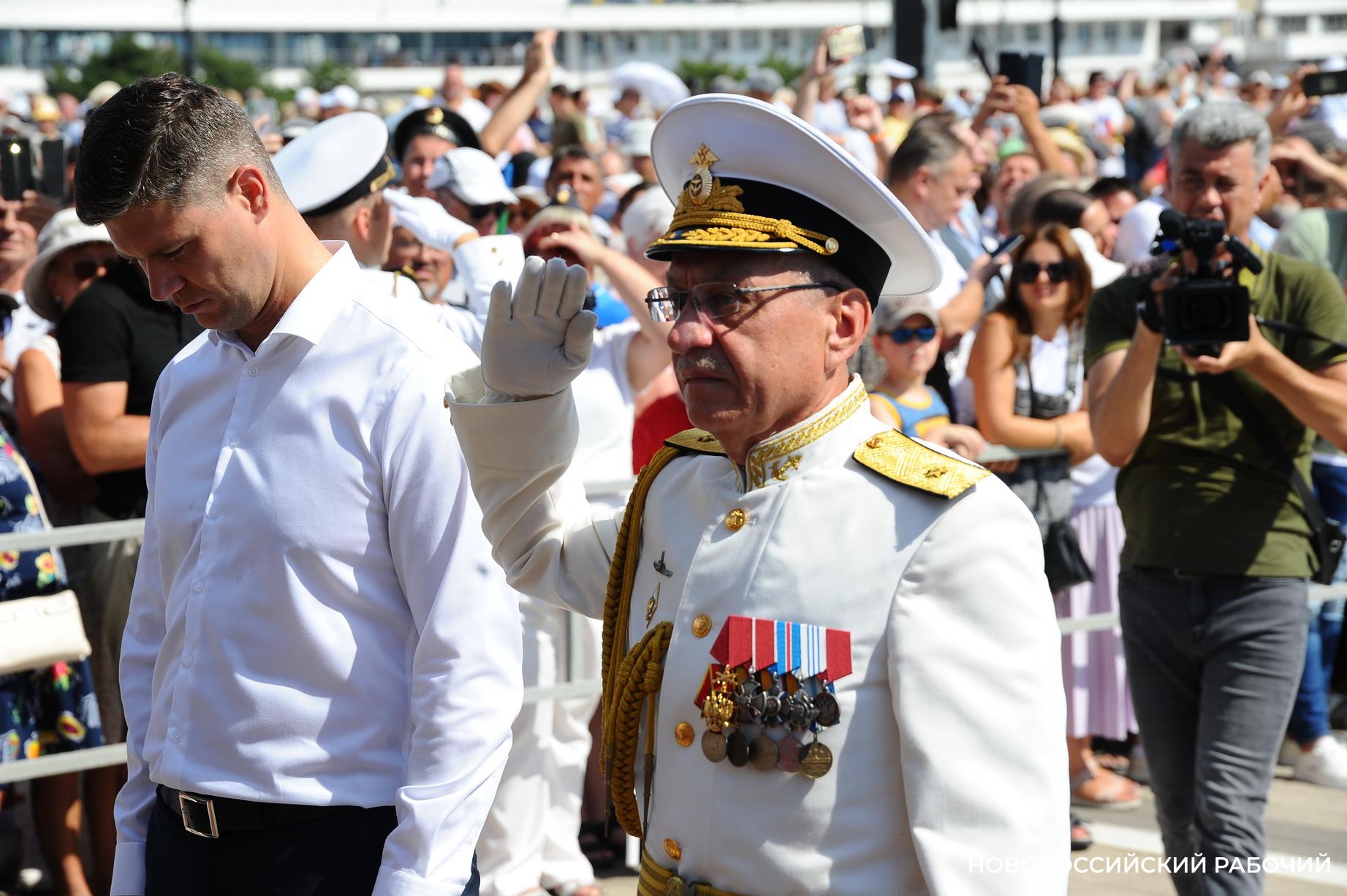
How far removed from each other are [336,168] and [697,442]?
71.6 inches

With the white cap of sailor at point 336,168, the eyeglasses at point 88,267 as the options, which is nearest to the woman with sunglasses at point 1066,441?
the white cap of sailor at point 336,168

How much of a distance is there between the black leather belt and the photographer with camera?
224 centimetres

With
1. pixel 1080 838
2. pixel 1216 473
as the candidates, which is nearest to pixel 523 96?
pixel 1080 838

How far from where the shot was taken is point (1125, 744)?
6.45 m

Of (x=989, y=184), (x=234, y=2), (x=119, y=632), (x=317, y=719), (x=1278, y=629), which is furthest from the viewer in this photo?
(x=234, y=2)

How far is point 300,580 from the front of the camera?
2.56m

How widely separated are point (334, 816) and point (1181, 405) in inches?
98.6

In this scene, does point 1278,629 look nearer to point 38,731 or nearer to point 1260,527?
point 1260,527

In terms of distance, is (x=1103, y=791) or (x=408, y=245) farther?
(x=1103, y=791)

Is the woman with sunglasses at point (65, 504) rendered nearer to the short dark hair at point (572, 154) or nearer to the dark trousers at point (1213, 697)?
the dark trousers at point (1213, 697)

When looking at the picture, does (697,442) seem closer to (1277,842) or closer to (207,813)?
(207,813)

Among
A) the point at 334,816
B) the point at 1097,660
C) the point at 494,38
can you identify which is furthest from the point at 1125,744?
the point at 494,38

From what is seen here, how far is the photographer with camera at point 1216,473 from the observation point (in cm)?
378

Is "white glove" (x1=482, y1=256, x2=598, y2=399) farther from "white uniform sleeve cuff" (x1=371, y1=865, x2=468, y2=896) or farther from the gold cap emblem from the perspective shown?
"white uniform sleeve cuff" (x1=371, y1=865, x2=468, y2=896)
